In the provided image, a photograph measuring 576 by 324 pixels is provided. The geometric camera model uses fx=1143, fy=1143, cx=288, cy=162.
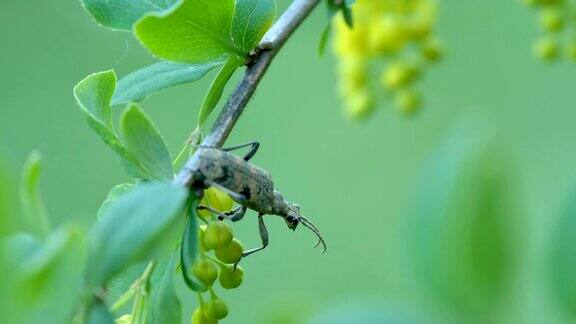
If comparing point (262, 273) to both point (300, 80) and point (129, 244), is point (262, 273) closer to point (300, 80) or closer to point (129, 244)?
point (300, 80)

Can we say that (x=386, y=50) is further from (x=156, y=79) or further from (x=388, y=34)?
(x=156, y=79)

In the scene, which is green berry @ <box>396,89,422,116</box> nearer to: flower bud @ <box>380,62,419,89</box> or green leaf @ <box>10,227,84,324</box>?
flower bud @ <box>380,62,419,89</box>

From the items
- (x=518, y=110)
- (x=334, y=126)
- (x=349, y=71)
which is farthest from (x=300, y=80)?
(x=349, y=71)

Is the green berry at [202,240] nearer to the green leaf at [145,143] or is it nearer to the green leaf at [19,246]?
the green leaf at [145,143]

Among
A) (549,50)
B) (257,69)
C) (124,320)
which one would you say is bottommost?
(124,320)

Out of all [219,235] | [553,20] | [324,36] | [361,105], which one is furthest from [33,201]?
[361,105]

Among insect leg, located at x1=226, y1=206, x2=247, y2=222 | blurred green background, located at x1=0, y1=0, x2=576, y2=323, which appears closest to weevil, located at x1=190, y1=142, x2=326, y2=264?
insect leg, located at x1=226, y1=206, x2=247, y2=222

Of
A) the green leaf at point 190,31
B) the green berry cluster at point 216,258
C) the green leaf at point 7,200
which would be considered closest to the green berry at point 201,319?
the green berry cluster at point 216,258
